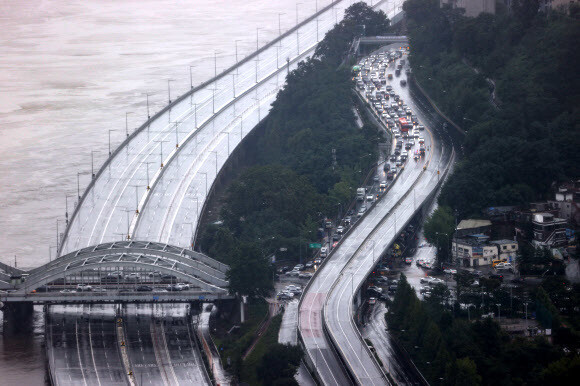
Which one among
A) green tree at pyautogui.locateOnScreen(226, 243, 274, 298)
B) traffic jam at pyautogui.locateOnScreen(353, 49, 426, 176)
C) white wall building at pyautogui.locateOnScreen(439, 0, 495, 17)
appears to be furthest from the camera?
white wall building at pyautogui.locateOnScreen(439, 0, 495, 17)

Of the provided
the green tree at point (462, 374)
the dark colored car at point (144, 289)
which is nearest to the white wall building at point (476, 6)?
the dark colored car at point (144, 289)

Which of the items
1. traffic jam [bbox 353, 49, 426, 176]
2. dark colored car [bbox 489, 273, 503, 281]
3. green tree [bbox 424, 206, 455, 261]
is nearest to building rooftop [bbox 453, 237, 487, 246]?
green tree [bbox 424, 206, 455, 261]

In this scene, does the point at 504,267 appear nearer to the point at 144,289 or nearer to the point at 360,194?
the point at 360,194

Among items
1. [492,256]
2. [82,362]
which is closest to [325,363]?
[82,362]

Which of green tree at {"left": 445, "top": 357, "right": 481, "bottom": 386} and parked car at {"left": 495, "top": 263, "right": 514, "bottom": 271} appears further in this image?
parked car at {"left": 495, "top": 263, "right": 514, "bottom": 271}

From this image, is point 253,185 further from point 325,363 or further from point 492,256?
point 325,363

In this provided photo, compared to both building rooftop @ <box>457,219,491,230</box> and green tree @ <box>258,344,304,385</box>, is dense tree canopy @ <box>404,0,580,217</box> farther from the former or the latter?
green tree @ <box>258,344,304,385</box>

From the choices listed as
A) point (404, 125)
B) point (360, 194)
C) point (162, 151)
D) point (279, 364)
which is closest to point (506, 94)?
point (404, 125)

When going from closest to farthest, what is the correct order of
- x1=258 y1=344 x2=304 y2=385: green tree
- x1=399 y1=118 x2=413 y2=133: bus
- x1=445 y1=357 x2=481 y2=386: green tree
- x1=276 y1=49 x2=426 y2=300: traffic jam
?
x1=445 y1=357 x2=481 y2=386: green tree → x1=258 y1=344 x2=304 y2=385: green tree → x1=276 y1=49 x2=426 y2=300: traffic jam → x1=399 y1=118 x2=413 y2=133: bus
